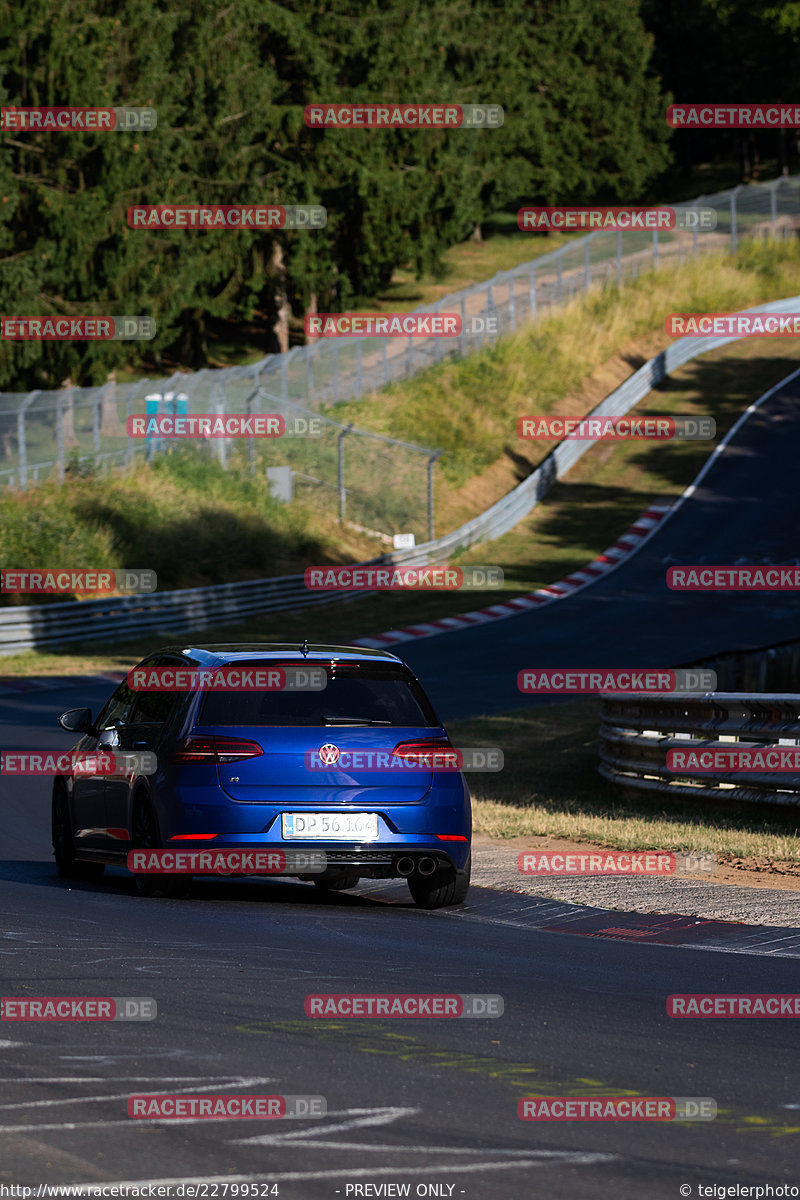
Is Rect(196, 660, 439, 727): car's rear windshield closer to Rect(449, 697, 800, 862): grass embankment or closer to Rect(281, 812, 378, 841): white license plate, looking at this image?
Rect(281, 812, 378, 841): white license plate

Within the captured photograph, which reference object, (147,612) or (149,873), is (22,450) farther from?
(149,873)

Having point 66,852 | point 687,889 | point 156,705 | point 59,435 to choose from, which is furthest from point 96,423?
point 687,889

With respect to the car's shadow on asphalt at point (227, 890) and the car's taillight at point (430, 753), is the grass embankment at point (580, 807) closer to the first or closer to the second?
the car's shadow on asphalt at point (227, 890)

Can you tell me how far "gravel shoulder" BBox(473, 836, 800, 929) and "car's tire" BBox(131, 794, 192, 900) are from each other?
7.36ft

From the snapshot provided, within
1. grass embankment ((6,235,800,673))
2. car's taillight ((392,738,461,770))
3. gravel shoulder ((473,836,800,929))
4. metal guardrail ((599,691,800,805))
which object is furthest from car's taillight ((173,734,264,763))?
grass embankment ((6,235,800,673))

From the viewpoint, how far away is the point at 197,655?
10.3 meters

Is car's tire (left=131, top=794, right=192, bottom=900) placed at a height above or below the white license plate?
below

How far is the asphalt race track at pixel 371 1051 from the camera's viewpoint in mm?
4773

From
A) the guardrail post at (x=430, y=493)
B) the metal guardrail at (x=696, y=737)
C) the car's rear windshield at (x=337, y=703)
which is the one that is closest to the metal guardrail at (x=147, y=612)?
the guardrail post at (x=430, y=493)

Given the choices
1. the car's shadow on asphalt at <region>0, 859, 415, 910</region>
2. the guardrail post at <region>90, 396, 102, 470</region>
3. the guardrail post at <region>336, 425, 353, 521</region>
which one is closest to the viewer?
the car's shadow on asphalt at <region>0, 859, 415, 910</region>

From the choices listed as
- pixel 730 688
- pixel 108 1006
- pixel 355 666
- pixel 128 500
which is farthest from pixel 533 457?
pixel 108 1006

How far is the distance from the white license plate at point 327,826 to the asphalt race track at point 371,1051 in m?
0.48

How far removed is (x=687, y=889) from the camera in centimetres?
1067

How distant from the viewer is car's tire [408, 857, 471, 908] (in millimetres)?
10133
